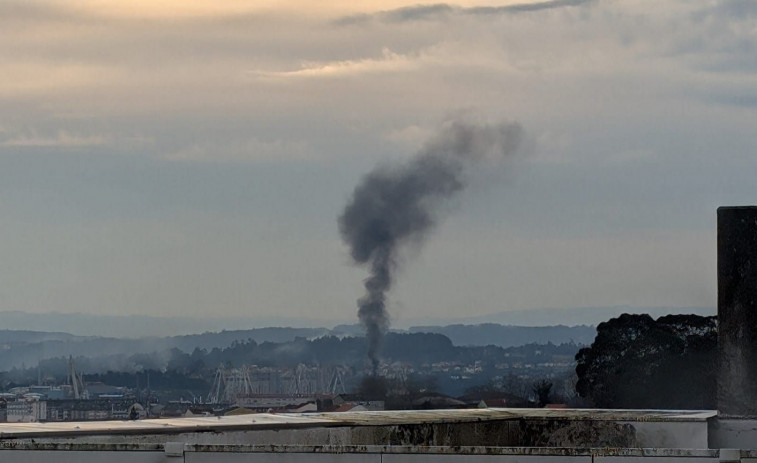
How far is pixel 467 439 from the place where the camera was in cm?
1761

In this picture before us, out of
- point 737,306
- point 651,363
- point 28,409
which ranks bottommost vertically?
point 28,409

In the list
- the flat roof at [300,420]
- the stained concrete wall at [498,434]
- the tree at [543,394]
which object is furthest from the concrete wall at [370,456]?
the tree at [543,394]

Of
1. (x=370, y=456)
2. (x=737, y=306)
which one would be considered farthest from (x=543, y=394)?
(x=370, y=456)

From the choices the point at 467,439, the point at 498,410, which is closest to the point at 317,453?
the point at 467,439

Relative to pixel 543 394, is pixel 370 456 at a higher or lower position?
higher

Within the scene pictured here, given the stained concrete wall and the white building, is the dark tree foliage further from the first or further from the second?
the stained concrete wall

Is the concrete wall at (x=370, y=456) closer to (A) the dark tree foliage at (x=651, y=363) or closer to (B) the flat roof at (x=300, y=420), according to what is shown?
(B) the flat roof at (x=300, y=420)

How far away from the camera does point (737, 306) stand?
20.9 metres

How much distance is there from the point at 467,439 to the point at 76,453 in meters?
6.38

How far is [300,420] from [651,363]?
4618cm

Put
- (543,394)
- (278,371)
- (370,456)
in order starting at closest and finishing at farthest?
1. (370,456)
2. (543,394)
3. (278,371)

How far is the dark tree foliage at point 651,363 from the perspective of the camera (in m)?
59.1

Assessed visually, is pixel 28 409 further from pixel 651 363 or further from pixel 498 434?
pixel 498 434

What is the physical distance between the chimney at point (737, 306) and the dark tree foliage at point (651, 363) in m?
36.4
